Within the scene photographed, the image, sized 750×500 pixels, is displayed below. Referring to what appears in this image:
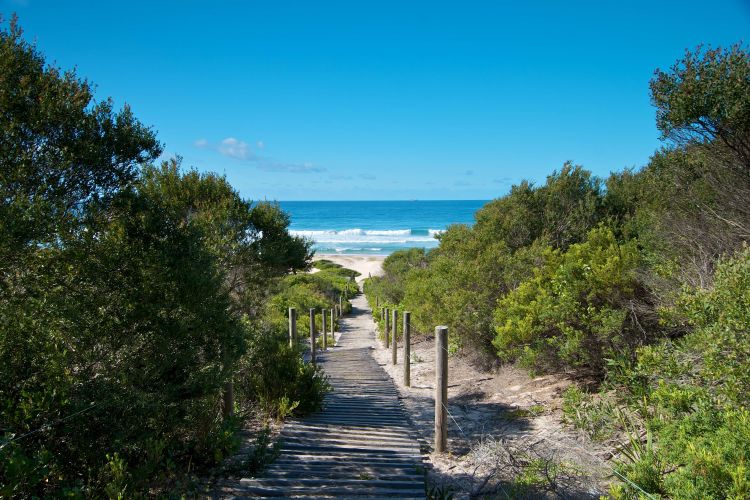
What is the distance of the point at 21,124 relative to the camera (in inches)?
163

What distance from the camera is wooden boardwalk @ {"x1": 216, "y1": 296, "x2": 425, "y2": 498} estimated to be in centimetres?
430

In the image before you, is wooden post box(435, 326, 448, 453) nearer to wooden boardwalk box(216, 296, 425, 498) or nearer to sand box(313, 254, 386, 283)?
wooden boardwalk box(216, 296, 425, 498)

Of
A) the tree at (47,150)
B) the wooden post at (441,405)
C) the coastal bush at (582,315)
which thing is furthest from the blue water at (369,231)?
the tree at (47,150)

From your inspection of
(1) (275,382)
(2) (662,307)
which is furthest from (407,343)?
(2) (662,307)

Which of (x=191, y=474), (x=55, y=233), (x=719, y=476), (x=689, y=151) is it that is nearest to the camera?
(x=719, y=476)

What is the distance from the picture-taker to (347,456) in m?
5.19

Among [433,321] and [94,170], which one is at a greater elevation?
[94,170]

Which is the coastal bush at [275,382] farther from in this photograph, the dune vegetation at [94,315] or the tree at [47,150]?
the tree at [47,150]

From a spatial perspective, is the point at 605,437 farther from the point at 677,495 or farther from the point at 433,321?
the point at 433,321

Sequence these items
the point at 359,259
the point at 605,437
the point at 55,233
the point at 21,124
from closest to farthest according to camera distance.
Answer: the point at 55,233
the point at 21,124
the point at 605,437
the point at 359,259

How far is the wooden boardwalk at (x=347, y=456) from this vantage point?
430 cm

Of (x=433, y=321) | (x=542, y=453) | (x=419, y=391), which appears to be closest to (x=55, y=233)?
(x=542, y=453)

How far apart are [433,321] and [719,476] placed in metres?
8.87

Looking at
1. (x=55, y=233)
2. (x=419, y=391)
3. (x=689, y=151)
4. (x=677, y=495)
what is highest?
(x=689, y=151)
